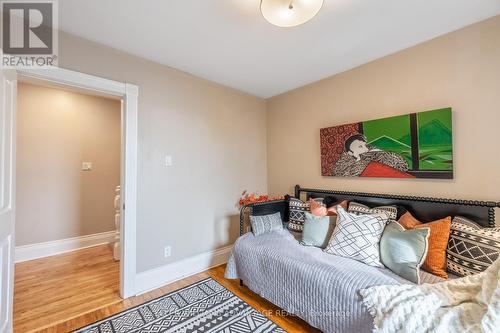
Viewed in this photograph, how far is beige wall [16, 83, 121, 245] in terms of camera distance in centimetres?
296

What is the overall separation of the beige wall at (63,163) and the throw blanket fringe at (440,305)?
12.5 ft

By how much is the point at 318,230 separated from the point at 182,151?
5.47ft

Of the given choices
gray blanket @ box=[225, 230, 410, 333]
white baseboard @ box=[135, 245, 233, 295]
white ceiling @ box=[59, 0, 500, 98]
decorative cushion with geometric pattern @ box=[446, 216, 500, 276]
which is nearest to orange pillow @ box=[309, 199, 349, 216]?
gray blanket @ box=[225, 230, 410, 333]

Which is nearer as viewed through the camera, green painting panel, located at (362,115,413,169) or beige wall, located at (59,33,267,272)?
green painting panel, located at (362,115,413,169)

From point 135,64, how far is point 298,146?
212cm

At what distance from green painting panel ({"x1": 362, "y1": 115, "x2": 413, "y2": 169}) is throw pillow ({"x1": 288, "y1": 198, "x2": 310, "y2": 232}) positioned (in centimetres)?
99

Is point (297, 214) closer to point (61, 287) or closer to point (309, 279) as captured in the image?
point (309, 279)

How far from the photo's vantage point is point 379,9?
1569 millimetres

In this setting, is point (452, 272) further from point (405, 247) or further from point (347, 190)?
point (347, 190)

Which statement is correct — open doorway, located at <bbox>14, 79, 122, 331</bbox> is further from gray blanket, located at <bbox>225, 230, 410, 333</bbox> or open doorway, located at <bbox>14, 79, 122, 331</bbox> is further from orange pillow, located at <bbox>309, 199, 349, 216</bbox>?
orange pillow, located at <bbox>309, 199, 349, 216</bbox>

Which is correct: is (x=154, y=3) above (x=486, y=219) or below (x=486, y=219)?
above

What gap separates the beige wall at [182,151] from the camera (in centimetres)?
216

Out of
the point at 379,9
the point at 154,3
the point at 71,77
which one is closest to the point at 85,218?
the point at 71,77

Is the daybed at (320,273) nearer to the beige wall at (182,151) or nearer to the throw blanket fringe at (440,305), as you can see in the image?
the throw blanket fringe at (440,305)
